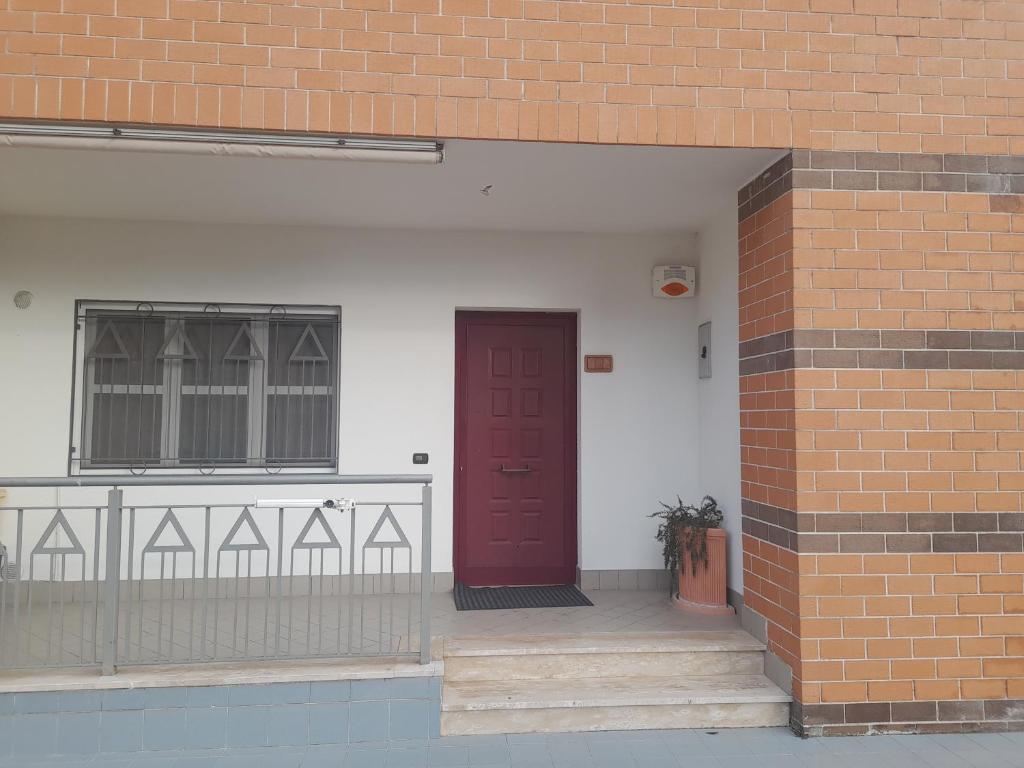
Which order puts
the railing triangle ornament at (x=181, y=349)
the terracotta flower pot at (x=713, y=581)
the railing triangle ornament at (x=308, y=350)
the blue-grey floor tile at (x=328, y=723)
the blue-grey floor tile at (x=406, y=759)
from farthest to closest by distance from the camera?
the railing triangle ornament at (x=308, y=350) < the railing triangle ornament at (x=181, y=349) < the terracotta flower pot at (x=713, y=581) < the blue-grey floor tile at (x=328, y=723) < the blue-grey floor tile at (x=406, y=759)

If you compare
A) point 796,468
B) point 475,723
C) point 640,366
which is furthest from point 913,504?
point 475,723

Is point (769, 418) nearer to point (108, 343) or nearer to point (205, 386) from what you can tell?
point (205, 386)

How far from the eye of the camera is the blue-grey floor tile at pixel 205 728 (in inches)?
145

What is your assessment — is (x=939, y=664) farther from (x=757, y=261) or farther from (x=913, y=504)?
(x=757, y=261)

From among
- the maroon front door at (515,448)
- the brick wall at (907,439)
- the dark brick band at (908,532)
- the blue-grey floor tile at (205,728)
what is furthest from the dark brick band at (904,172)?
the blue-grey floor tile at (205,728)

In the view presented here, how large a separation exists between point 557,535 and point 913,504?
9.23 ft

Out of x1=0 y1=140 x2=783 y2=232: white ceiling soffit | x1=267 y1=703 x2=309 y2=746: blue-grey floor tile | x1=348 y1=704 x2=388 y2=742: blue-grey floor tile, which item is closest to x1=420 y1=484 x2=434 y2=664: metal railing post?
x1=348 y1=704 x2=388 y2=742: blue-grey floor tile

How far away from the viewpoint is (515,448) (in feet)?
19.5

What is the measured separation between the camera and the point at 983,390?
3.99 m

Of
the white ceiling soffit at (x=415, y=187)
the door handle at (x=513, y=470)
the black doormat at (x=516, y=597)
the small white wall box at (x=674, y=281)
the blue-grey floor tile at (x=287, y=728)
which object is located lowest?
the blue-grey floor tile at (x=287, y=728)

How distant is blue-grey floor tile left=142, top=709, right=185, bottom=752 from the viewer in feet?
12.0

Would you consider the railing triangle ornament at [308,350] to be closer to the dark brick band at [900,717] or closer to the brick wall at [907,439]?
the brick wall at [907,439]

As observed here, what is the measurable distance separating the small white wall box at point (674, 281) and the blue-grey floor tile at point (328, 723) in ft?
12.7

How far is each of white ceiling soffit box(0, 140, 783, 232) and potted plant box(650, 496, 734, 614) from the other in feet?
7.63
